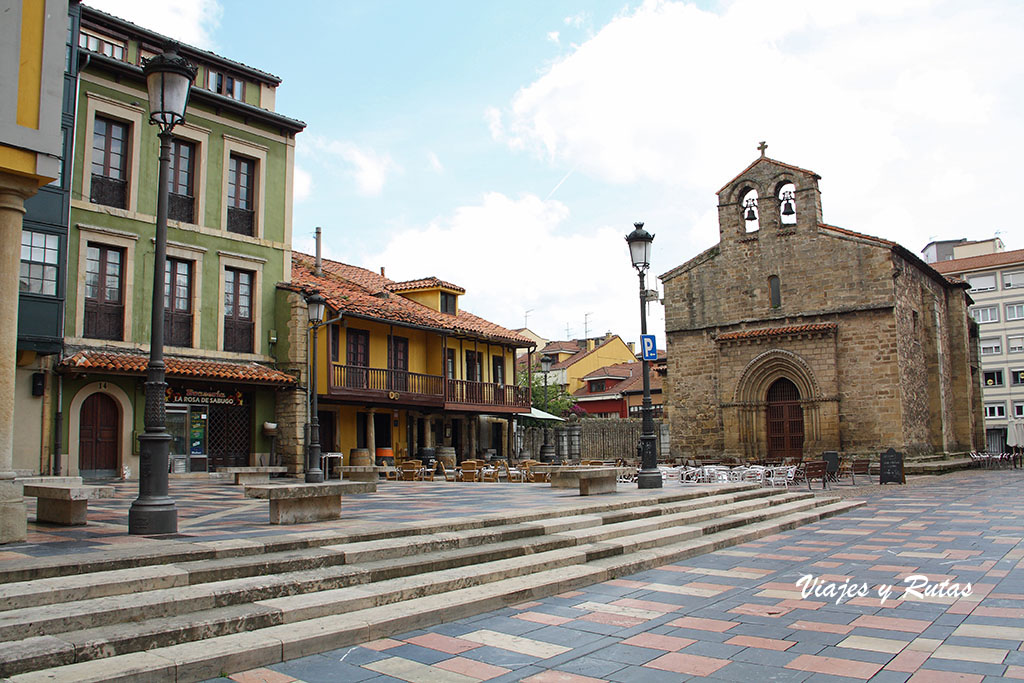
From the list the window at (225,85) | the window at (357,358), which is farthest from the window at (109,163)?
the window at (357,358)

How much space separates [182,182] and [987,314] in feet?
186

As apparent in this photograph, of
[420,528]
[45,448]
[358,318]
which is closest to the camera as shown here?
[420,528]

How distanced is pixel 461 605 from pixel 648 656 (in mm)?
1603

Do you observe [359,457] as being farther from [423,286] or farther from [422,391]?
[423,286]

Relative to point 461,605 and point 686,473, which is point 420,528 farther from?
point 686,473

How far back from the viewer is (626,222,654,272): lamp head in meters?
13.7

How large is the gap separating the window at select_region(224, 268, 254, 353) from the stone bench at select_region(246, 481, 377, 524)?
536 inches

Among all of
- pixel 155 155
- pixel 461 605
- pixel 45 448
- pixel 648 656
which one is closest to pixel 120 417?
pixel 45 448

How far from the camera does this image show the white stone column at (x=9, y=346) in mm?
6469

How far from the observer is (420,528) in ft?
25.2

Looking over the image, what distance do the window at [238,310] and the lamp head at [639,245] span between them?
39.9ft

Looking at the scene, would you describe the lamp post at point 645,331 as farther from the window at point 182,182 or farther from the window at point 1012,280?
the window at point 1012,280

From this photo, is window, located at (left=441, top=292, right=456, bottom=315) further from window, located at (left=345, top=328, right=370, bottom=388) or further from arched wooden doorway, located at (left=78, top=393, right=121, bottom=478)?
arched wooden doorway, located at (left=78, top=393, right=121, bottom=478)

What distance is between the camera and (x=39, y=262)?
1617 centimetres
